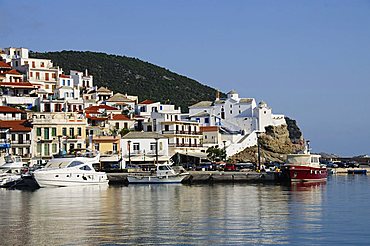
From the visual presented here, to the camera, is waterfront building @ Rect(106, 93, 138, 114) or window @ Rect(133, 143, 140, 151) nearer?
window @ Rect(133, 143, 140, 151)

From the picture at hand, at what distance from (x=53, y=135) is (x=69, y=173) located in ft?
54.6

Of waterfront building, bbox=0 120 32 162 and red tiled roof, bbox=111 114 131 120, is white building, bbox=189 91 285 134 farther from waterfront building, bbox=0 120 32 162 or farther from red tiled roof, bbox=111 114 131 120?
waterfront building, bbox=0 120 32 162

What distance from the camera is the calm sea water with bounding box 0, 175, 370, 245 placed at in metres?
35.1

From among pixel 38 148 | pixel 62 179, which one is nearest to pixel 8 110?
pixel 38 148

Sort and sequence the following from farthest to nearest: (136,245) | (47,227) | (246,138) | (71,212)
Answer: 1. (246,138)
2. (71,212)
3. (47,227)
4. (136,245)

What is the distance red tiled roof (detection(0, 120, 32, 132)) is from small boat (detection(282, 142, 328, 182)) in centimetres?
3259

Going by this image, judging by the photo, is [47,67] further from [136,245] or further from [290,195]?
[136,245]

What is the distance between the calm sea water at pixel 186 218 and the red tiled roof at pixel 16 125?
2797 cm

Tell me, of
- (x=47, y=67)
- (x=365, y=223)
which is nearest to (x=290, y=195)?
(x=365, y=223)

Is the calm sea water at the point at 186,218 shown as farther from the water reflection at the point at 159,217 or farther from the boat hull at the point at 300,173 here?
the boat hull at the point at 300,173

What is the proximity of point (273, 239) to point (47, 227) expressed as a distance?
1232 centimetres

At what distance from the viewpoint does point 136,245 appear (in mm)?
32969

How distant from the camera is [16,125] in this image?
311 feet

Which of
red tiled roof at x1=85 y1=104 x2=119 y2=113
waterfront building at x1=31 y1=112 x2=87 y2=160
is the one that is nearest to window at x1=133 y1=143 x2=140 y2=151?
waterfront building at x1=31 y1=112 x2=87 y2=160
